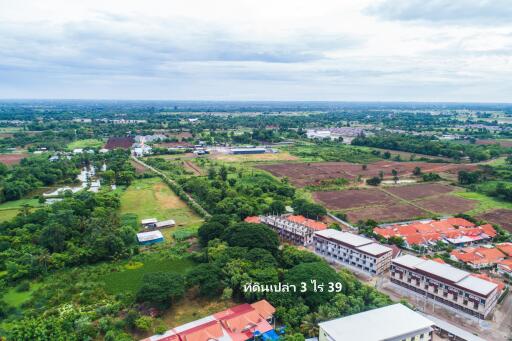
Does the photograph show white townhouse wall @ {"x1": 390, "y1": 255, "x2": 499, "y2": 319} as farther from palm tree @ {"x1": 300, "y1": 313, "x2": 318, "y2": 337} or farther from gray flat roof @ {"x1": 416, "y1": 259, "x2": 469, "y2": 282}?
palm tree @ {"x1": 300, "y1": 313, "x2": 318, "y2": 337}

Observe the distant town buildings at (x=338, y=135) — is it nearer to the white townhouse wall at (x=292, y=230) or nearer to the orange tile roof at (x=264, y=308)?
the white townhouse wall at (x=292, y=230)

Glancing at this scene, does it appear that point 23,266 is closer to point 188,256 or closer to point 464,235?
point 188,256

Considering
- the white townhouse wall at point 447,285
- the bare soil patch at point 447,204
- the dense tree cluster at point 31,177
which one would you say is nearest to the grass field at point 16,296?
the white townhouse wall at point 447,285

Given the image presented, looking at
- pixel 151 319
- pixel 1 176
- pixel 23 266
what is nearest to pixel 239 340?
pixel 151 319

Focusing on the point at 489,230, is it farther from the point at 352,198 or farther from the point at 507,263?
the point at 352,198

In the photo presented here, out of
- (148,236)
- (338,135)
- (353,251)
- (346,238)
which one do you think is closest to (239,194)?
(148,236)

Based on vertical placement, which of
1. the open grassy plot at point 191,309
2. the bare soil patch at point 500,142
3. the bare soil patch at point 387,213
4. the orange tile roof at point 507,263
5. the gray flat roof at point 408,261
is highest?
the bare soil patch at point 500,142
